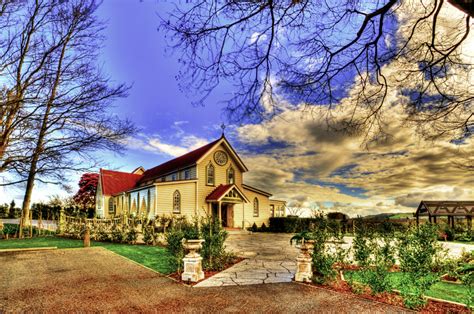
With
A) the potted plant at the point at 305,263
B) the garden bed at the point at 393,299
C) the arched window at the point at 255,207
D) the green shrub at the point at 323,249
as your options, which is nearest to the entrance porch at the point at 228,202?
the arched window at the point at 255,207

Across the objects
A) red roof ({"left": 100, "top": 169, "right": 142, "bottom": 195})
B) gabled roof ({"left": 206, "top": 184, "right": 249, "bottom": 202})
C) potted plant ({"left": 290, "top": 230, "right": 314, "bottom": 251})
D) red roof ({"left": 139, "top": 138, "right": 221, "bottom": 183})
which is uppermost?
red roof ({"left": 139, "top": 138, "right": 221, "bottom": 183})

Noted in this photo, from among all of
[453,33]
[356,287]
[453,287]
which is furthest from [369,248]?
[453,33]

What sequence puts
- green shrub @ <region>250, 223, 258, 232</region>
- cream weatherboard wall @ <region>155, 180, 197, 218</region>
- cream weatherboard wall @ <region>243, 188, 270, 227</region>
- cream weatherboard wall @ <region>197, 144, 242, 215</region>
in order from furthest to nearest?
cream weatherboard wall @ <region>243, 188, 270, 227</region>
green shrub @ <region>250, 223, 258, 232</region>
cream weatherboard wall @ <region>197, 144, 242, 215</region>
cream weatherboard wall @ <region>155, 180, 197, 218</region>

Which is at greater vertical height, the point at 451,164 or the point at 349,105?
the point at 349,105

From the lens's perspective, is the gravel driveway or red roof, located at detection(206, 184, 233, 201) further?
red roof, located at detection(206, 184, 233, 201)

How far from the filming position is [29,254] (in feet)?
38.8

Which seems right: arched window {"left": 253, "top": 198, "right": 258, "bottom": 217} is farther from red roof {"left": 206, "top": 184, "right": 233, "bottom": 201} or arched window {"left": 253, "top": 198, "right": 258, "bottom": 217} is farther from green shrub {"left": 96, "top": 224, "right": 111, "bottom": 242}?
green shrub {"left": 96, "top": 224, "right": 111, "bottom": 242}

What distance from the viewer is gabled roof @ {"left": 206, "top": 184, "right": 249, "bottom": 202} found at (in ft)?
83.5

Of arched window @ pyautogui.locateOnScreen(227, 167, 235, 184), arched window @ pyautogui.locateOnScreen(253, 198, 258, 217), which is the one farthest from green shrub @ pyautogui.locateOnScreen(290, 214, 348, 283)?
arched window @ pyautogui.locateOnScreen(253, 198, 258, 217)

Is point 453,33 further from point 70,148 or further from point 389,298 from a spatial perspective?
point 70,148

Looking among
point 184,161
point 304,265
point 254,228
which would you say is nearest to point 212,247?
point 304,265

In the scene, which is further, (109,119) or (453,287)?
(109,119)

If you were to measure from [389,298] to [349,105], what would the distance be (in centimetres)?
393

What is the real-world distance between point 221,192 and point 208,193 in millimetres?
1668
